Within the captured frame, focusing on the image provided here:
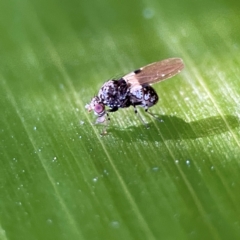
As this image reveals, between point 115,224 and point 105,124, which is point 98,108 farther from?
point 115,224

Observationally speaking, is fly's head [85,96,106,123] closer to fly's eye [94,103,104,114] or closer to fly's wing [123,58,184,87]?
fly's eye [94,103,104,114]

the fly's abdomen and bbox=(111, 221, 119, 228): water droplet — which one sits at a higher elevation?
the fly's abdomen

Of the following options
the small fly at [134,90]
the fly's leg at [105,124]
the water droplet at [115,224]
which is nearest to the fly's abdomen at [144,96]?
the small fly at [134,90]

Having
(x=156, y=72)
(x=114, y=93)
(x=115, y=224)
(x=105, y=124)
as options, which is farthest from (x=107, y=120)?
(x=115, y=224)

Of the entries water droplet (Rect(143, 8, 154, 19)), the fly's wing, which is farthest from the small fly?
water droplet (Rect(143, 8, 154, 19))

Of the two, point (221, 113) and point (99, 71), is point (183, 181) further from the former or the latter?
point (99, 71)

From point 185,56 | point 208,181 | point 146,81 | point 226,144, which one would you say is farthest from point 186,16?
point 208,181

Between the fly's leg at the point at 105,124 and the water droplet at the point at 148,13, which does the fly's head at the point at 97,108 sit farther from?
the water droplet at the point at 148,13
